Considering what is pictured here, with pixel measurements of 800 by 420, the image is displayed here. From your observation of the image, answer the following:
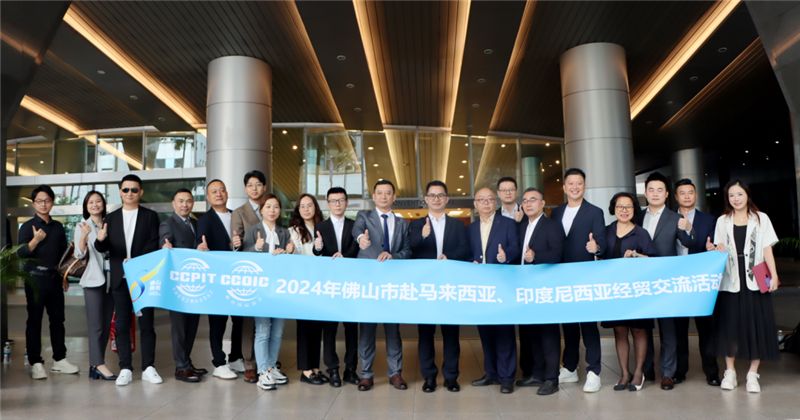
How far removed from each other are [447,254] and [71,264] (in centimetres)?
315

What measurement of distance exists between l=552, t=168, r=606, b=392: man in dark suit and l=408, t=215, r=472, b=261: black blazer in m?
0.72

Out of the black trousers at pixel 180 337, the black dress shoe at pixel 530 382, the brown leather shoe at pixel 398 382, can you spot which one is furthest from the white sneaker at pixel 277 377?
the black dress shoe at pixel 530 382

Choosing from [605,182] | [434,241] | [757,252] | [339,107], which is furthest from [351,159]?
[757,252]

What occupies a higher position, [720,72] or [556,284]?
[720,72]

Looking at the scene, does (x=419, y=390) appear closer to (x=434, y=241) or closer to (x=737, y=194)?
(x=434, y=241)

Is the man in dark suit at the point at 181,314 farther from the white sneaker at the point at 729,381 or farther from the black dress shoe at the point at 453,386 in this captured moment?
the white sneaker at the point at 729,381

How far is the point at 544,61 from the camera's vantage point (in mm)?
9305

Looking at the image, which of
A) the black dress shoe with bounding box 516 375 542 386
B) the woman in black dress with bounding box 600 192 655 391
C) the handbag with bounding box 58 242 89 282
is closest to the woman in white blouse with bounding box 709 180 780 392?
the woman in black dress with bounding box 600 192 655 391

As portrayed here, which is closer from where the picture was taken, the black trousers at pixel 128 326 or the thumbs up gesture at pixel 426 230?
the thumbs up gesture at pixel 426 230

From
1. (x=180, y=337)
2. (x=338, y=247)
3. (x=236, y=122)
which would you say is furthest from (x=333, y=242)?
(x=236, y=122)

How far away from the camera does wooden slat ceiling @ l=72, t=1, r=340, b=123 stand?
711cm

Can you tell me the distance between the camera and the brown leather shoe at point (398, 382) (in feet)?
12.9

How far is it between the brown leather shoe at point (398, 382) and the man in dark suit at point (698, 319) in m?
2.08

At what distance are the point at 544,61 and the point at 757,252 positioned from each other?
20.5ft
